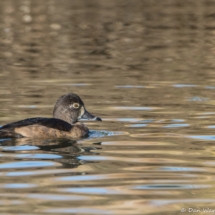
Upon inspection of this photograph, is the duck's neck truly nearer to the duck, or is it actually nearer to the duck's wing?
the duck

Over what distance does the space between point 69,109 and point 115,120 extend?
1.21 meters

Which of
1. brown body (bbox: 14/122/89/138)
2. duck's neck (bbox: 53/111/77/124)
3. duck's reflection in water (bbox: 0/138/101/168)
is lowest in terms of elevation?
duck's reflection in water (bbox: 0/138/101/168)

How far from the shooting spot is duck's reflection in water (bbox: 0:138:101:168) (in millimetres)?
7637

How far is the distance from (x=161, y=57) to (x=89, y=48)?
4.48 m

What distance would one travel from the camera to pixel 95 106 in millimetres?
12211

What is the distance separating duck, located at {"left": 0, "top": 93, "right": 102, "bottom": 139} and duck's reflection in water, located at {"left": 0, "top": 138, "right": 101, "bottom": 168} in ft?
0.37

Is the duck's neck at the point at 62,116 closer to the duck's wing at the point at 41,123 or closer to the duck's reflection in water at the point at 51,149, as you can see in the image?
the duck's wing at the point at 41,123

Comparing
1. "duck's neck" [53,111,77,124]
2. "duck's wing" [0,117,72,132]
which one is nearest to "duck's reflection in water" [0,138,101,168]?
"duck's wing" [0,117,72,132]

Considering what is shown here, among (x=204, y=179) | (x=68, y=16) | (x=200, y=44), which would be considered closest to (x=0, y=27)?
(x=68, y=16)

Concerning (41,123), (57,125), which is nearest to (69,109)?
(57,125)

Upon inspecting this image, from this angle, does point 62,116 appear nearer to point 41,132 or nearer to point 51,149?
point 41,132

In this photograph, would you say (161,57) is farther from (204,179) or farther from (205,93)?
(204,179)

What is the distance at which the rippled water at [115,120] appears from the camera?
600 cm

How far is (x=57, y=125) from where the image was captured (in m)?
9.01
